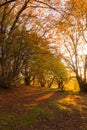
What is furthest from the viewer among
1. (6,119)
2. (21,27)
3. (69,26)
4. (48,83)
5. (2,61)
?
(48,83)

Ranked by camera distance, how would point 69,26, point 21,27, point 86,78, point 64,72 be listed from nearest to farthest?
point 69,26
point 21,27
point 86,78
point 64,72

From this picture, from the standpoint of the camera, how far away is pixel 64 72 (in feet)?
112

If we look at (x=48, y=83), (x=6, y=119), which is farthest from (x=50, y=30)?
(x=48, y=83)

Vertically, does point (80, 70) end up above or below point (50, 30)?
below

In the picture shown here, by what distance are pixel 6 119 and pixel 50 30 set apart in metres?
11.9

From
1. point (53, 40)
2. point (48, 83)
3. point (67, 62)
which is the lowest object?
point (48, 83)

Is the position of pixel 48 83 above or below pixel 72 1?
below

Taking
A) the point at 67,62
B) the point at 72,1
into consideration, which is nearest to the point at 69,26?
the point at 72,1

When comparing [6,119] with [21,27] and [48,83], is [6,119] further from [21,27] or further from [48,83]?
[48,83]

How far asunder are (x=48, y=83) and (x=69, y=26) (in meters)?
27.9

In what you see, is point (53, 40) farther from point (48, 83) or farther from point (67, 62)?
point (48, 83)

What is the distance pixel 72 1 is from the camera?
14156 millimetres

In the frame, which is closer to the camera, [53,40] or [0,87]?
[0,87]

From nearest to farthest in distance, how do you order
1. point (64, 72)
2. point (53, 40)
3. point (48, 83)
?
point (53, 40) < point (64, 72) < point (48, 83)
